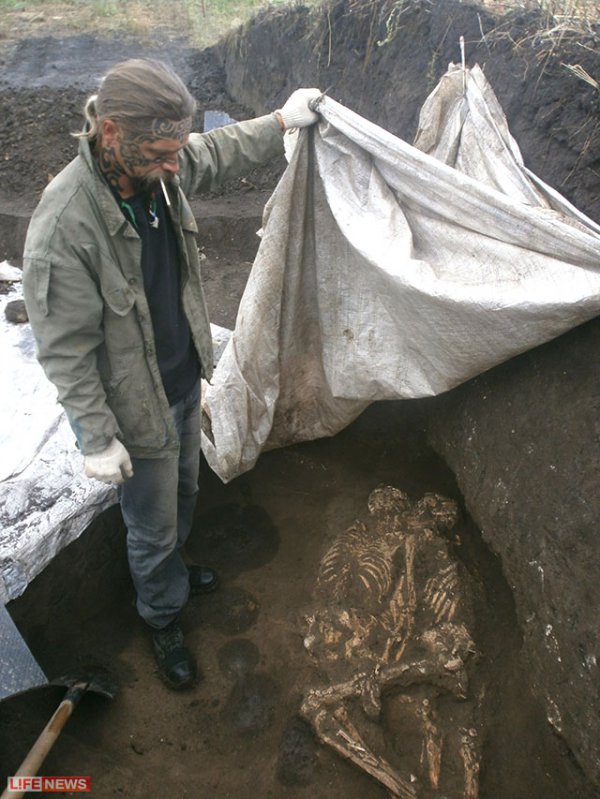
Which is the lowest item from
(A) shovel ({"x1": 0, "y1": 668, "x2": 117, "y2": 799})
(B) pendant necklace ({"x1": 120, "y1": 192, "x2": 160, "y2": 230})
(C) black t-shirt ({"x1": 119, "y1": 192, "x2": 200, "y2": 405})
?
(A) shovel ({"x1": 0, "y1": 668, "x2": 117, "y2": 799})

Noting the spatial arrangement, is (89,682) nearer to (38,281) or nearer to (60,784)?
(60,784)

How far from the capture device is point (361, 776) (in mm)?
1971

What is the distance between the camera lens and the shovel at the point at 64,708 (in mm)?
1770

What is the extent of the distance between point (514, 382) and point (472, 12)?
240 cm

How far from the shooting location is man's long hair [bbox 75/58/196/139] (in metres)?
1.44

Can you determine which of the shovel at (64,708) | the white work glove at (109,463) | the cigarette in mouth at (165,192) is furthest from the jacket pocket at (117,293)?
the shovel at (64,708)

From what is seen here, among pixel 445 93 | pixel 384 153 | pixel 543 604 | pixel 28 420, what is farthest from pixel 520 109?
pixel 28 420

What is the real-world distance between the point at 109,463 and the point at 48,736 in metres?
0.90

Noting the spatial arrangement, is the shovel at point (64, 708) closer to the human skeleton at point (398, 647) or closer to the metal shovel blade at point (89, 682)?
the metal shovel blade at point (89, 682)

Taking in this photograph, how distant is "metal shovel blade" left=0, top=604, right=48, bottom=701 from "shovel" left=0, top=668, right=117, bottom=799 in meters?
0.07

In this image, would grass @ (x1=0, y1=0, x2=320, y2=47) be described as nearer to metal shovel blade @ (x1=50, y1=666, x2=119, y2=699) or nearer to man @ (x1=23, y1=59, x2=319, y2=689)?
man @ (x1=23, y1=59, x2=319, y2=689)

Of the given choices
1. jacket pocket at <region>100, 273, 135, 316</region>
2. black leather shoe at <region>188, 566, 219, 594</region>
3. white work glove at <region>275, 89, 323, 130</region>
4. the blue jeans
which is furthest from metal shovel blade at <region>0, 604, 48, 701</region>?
white work glove at <region>275, 89, 323, 130</region>

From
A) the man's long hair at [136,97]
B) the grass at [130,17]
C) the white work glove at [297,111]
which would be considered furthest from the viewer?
the grass at [130,17]

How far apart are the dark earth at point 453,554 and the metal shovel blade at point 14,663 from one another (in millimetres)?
79
